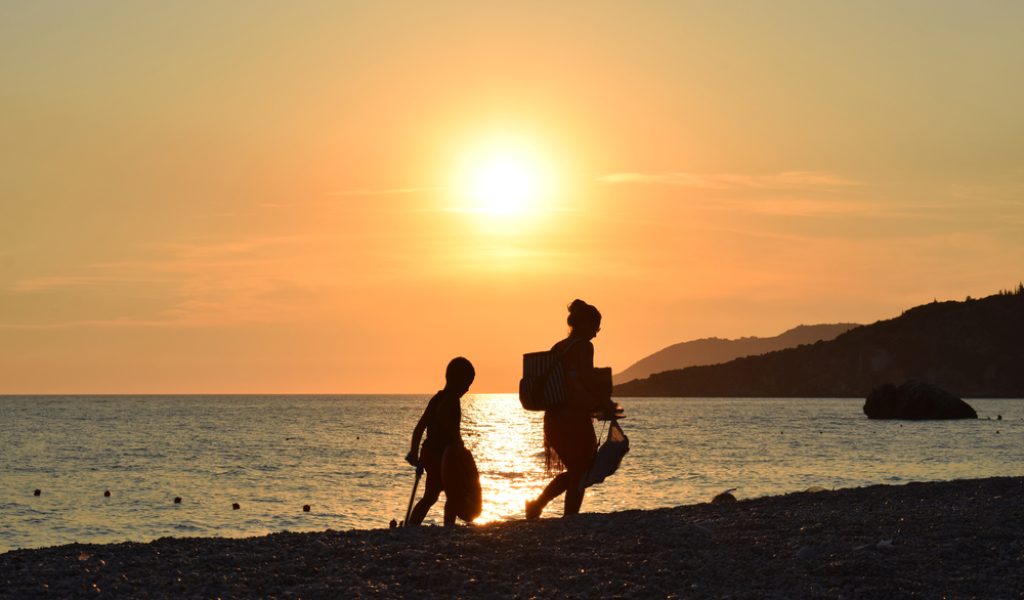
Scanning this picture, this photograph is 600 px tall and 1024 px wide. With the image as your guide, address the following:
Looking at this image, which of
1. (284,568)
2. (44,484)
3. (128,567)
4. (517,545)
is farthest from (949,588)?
(44,484)

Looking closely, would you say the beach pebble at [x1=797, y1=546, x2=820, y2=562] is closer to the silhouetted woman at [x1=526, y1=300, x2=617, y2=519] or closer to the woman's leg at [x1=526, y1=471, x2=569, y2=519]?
the silhouetted woman at [x1=526, y1=300, x2=617, y2=519]

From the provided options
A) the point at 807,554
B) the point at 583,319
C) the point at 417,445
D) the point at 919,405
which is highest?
the point at 583,319

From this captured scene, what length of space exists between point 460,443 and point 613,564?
3508 millimetres

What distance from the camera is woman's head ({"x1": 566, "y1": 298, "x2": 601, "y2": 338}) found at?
11789mm

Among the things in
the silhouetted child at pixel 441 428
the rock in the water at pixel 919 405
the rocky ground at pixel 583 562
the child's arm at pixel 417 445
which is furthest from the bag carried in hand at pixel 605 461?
the rock in the water at pixel 919 405

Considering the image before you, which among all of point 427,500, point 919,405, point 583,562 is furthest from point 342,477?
point 919,405

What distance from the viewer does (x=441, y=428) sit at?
12.2 m

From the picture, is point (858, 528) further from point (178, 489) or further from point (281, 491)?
point (178, 489)

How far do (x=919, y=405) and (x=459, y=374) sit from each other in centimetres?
9712

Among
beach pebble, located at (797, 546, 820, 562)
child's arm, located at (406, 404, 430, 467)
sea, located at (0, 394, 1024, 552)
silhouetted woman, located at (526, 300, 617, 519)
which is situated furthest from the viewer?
sea, located at (0, 394, 1024, 552)

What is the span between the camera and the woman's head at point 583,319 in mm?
11789

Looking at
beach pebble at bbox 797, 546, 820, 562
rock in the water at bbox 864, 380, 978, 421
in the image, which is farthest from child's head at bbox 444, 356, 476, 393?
rock in the water at bbox 864, 380, 978, 421

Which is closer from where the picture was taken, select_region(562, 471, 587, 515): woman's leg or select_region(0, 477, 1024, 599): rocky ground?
select_region(0, 477, 1024, 599): rocky ground

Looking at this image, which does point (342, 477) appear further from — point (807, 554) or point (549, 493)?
point (807, 554)
